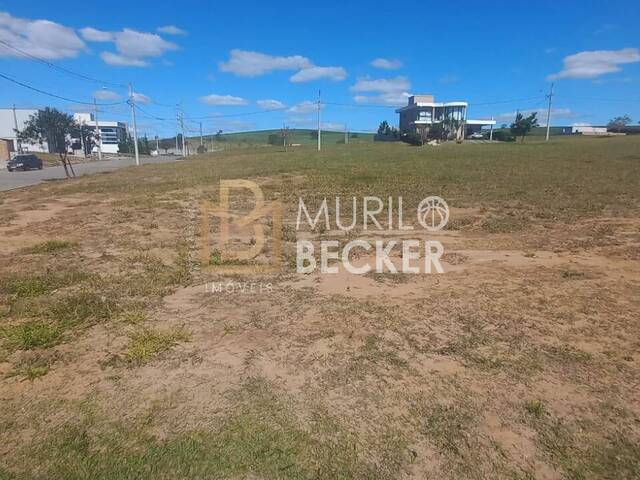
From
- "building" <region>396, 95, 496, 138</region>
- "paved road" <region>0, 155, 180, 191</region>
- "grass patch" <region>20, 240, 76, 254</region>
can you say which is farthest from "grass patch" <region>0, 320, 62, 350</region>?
"building" <region>396, 95, 496, 138</region>

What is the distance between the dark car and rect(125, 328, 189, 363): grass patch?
110 ft

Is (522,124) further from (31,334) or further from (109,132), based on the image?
(109,132)

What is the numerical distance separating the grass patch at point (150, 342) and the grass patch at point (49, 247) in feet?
13.2

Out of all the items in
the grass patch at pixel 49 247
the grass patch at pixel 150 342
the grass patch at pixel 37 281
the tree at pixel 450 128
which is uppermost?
the tree at pixel 450 128

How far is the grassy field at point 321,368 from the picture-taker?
93.8 inches

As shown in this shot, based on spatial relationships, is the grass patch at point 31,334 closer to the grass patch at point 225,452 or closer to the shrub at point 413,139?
the grass patch at point 225,452

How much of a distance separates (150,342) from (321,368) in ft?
5.27

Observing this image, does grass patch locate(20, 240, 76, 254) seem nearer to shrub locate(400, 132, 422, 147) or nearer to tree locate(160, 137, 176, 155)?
shrub locate(400, 132, 422, 147)

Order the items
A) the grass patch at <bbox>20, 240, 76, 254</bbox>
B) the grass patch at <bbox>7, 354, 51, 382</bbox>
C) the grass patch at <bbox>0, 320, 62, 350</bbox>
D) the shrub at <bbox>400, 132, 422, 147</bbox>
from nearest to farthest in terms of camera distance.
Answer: the grass patch at <bbox>7, 354, 51, 382</bbox>, the grass patch at <bbox>0, 320, 62, 350</bbox>, the grass patch at <bbox>20, 240, 76, 254</bbox>, the shrub at <bbox>400, 132, 422, 147</bbox>

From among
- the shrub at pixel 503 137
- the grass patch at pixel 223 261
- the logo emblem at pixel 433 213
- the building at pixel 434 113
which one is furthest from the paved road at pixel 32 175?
the building at pixel 434 113

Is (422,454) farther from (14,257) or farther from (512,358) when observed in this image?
(14,257)

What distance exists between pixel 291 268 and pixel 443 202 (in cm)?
707

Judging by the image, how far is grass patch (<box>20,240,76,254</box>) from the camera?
6.71 metres

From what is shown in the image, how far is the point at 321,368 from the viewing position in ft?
10.8
